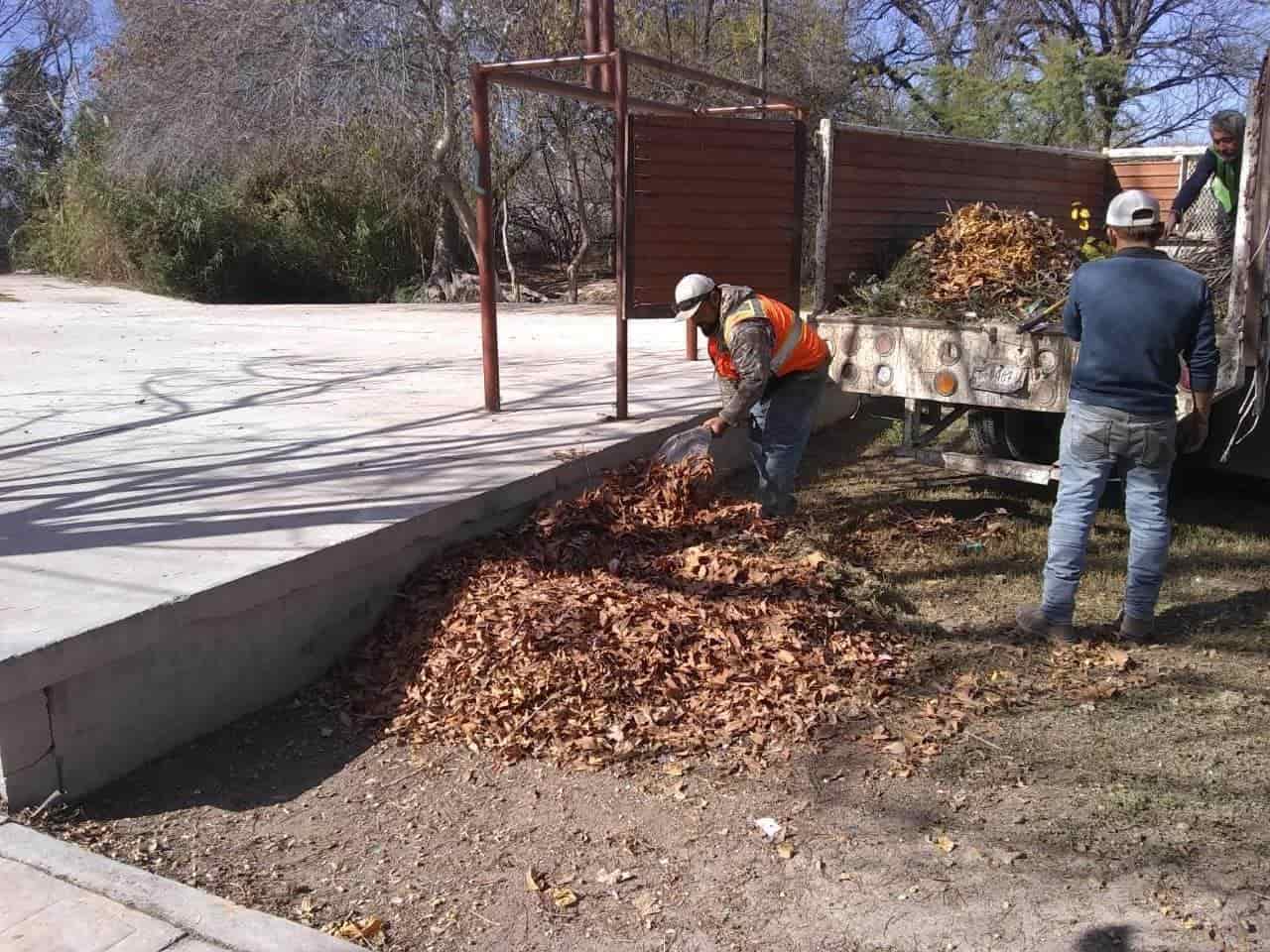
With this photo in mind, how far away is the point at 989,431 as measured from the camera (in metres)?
6.65

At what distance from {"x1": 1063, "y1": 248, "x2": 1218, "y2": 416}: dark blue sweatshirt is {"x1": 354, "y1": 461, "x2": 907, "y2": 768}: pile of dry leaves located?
1313mm

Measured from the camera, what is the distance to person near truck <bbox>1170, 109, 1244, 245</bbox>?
6324 millimetres

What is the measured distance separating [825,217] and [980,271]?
2.84 feet

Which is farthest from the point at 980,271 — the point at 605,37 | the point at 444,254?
the point at 444,254

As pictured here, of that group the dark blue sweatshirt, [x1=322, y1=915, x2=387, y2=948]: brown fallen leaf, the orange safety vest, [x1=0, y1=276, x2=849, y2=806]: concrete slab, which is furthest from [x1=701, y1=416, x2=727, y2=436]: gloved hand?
[x1=322, y1=915, x2=387, y2=948]: brown fallen leaf

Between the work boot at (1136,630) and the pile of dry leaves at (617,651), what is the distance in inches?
36.1

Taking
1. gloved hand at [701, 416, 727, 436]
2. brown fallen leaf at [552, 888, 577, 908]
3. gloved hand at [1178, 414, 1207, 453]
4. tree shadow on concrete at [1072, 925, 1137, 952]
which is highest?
gloved hand at [1178, 414, 1207, 453]

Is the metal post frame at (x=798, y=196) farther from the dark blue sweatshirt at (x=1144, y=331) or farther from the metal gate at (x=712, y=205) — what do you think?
the dark blue sweatshirt at (x=1144, y=331)

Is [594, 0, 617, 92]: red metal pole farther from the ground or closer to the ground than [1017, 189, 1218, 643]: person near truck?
farther from the ground

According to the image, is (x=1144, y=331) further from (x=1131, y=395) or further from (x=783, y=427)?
(x=783, y=427)

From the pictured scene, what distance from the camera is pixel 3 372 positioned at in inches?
356

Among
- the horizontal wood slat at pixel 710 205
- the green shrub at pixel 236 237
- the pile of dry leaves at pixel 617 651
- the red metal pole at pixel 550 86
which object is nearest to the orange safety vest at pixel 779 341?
the pile of dry leaves at pixel 617 651

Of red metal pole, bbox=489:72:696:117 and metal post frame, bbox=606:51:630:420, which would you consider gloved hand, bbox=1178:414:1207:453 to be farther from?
red metal pole, bbox=489:72:696:117

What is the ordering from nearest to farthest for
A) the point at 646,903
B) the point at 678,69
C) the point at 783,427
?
the point at 646,903 < the point at 783,427 < the point at 678,69
